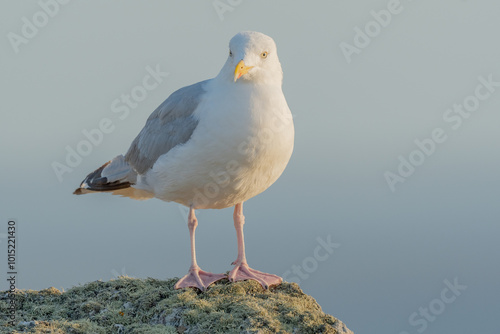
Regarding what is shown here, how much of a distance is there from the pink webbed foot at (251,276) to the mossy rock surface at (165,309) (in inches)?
3.5

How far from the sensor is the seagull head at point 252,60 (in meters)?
7.84

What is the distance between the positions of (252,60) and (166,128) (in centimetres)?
174

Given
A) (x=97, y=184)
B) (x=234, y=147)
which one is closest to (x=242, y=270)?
(x=234, y=147)

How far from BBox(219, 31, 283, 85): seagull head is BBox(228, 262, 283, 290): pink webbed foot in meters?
2.60

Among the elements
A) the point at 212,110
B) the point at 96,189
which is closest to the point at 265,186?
the point at 212,110

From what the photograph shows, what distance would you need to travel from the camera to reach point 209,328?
24.2ft

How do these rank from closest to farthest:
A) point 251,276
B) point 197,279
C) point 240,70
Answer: point 240,70 → point 197,279 → point 251,276

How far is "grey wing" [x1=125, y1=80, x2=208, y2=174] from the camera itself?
27.9 feet

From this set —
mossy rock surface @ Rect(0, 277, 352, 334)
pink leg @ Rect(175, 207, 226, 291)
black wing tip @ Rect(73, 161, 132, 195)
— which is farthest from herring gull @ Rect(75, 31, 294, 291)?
black wing tip @ Rect(73, 161, 132, 195)

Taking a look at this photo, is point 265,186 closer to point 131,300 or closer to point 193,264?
point 193,264

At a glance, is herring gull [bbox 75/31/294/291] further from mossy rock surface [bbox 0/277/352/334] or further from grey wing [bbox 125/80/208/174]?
mossy rock surface [bbox 0/277/352/334]

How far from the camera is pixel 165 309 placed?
7930mm

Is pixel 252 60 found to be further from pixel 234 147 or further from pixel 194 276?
pixel 194 276

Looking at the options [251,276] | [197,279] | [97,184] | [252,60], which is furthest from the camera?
[97,184]
